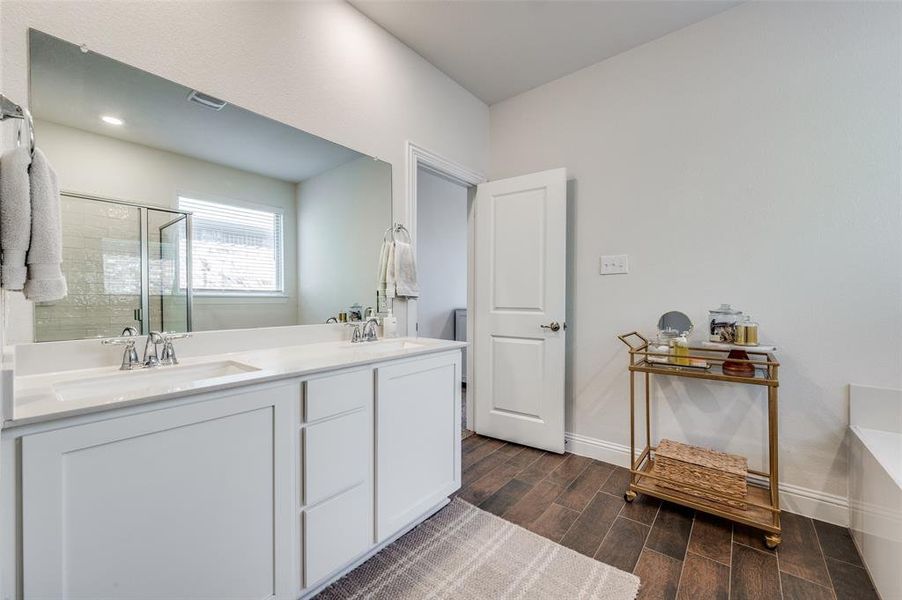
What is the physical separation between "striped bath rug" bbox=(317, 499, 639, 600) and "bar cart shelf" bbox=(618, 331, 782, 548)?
595mm

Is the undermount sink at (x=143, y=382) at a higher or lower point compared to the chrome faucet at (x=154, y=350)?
lower

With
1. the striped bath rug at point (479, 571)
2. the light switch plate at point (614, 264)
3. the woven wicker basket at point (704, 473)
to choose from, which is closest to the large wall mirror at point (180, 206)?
the striped bath rug at point (479, 571)

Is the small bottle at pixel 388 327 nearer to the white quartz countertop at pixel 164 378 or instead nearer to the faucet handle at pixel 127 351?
the white quartz countertop at pixel 164 378

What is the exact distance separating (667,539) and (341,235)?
6.82 feet

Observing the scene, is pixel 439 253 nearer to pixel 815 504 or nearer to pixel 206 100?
pixel 206 100

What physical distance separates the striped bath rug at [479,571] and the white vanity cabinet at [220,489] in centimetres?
7

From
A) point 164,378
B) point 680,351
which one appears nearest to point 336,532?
point 164,378

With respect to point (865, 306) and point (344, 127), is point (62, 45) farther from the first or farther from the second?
point (865, 306)

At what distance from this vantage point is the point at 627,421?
2.31 meters

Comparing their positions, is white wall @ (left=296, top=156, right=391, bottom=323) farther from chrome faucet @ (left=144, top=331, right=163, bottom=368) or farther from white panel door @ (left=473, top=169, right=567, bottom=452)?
white panel door @ (left=473, top=169, right=567, bottom=452)

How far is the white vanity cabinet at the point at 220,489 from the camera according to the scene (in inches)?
30.5

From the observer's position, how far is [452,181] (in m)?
2.73

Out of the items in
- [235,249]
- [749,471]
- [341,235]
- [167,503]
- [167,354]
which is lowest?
[749,471]

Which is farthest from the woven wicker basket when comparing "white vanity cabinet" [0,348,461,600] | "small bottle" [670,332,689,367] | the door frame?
the door frame
